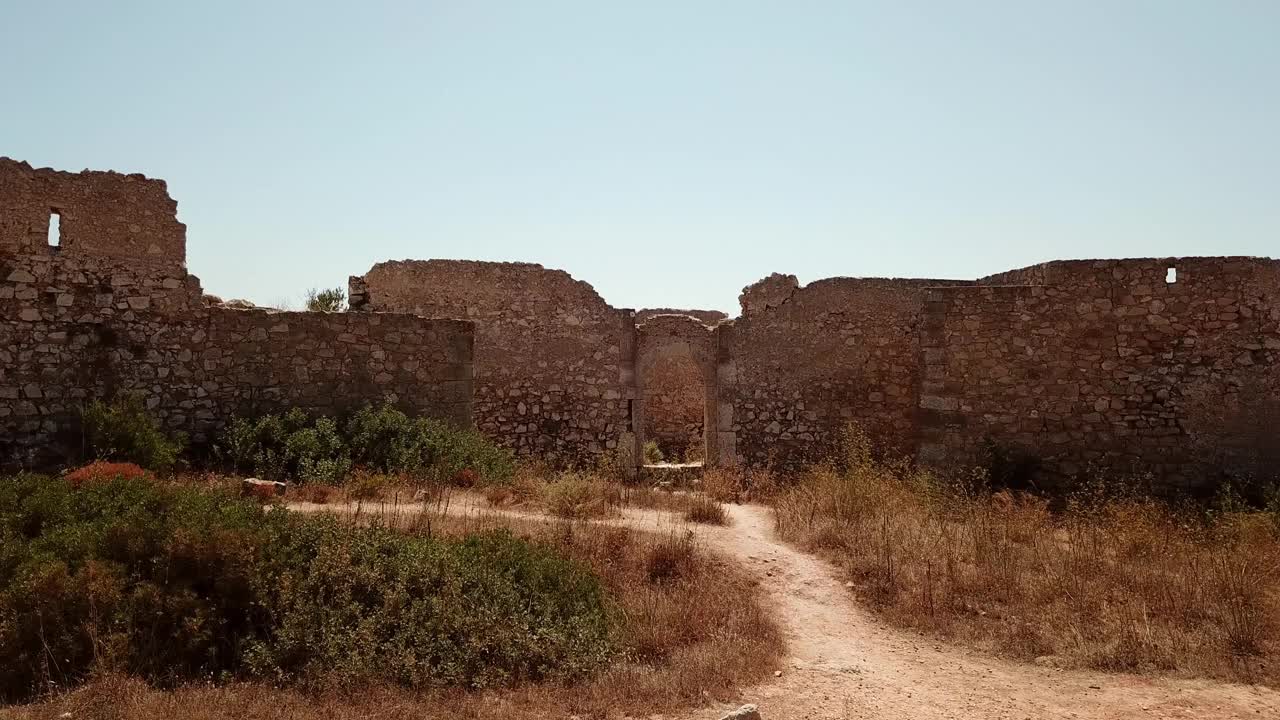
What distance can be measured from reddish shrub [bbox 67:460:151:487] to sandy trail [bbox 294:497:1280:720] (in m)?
6.06

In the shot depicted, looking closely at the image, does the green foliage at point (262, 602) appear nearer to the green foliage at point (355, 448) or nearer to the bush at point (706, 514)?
the bush at point (706, 514)

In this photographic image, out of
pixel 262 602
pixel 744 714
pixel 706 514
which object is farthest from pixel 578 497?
→ pixel 744 714

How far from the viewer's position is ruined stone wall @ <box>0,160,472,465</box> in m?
9.80

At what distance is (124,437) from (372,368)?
3.21 metres

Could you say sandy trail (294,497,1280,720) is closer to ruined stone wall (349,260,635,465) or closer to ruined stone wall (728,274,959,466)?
ruined stone wall (728,274,959,466)

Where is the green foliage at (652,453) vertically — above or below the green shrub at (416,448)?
below

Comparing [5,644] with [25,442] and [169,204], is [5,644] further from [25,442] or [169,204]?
[169,204]

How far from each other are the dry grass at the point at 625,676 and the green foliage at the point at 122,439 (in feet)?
11.5

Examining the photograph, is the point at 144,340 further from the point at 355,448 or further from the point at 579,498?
the point at 579,498

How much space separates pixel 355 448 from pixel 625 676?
6.55 meters

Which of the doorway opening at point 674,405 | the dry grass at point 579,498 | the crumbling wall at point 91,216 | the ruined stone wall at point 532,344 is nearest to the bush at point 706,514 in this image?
the dry grass at point 579,498

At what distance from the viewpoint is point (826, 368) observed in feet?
47.0

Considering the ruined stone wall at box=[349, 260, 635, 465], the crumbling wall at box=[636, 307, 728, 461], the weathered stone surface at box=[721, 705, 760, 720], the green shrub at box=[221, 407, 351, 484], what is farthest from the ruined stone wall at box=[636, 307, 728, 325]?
the weathered stone surface at box=[721, 705, 760, 720]

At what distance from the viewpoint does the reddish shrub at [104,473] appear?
25.6 ft
